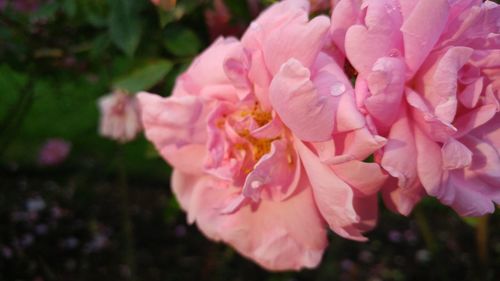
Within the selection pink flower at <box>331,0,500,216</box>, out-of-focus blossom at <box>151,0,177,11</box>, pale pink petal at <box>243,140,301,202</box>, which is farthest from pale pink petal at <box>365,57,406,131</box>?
out-of-focus blossom at <box>151,0,177,11</box>

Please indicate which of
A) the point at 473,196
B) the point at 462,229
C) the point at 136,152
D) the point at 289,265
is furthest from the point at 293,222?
the point at 136,152

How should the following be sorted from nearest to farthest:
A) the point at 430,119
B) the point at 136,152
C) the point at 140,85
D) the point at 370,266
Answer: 1. the point at 430,119
2. the point at 140,85
3. the point at 370,266
4. the point at 136,152

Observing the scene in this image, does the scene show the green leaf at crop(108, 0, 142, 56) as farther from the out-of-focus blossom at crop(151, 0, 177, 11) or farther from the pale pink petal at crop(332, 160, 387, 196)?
the pale pink petal at crop(332, 160, 387, 196)

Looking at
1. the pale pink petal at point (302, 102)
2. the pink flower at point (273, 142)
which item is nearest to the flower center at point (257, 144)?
the pink flower at point (273, 142)

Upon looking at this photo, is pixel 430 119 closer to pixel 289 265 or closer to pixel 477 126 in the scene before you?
pixel 477 126

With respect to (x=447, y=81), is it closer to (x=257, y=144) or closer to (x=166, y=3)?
(x=257, y=144)

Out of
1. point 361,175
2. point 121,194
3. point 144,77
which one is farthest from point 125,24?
point 121,194
